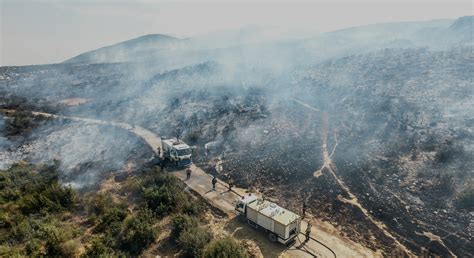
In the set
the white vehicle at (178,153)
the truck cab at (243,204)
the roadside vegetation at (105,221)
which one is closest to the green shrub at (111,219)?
the roadside vegetation at (105,221)

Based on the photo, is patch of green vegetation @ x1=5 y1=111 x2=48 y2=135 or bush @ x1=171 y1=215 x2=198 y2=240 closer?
bush @ x1=171 y1=215 x2=198 y2=240

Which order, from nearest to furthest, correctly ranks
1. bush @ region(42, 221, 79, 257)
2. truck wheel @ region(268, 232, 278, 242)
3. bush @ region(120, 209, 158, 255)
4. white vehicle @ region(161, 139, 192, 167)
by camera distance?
bush @ region(42, 221, 79, 257)
bush @ region(120, 209, 158, 255)
truck wheel @ region(268, 232, 278, 242)
white vehicle @ region(161, 139, 192, 167)

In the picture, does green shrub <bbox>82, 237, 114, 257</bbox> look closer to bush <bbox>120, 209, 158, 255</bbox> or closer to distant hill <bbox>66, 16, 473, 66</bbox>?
bush <bbox>120, 209, 158, 255</bbox>

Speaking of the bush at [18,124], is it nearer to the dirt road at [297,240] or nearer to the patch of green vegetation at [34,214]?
the patch of green vegetation at [34,214]

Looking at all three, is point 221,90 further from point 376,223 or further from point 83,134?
point 376,223

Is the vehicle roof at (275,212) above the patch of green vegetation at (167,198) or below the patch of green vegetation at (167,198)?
above

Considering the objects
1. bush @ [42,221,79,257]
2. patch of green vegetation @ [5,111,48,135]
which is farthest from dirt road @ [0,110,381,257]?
patch of green vegetation @ [5,111,48,135]

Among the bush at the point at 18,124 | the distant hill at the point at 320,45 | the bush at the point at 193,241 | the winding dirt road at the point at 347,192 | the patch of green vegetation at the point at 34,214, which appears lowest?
the winding dirt road at the point at 347,192
